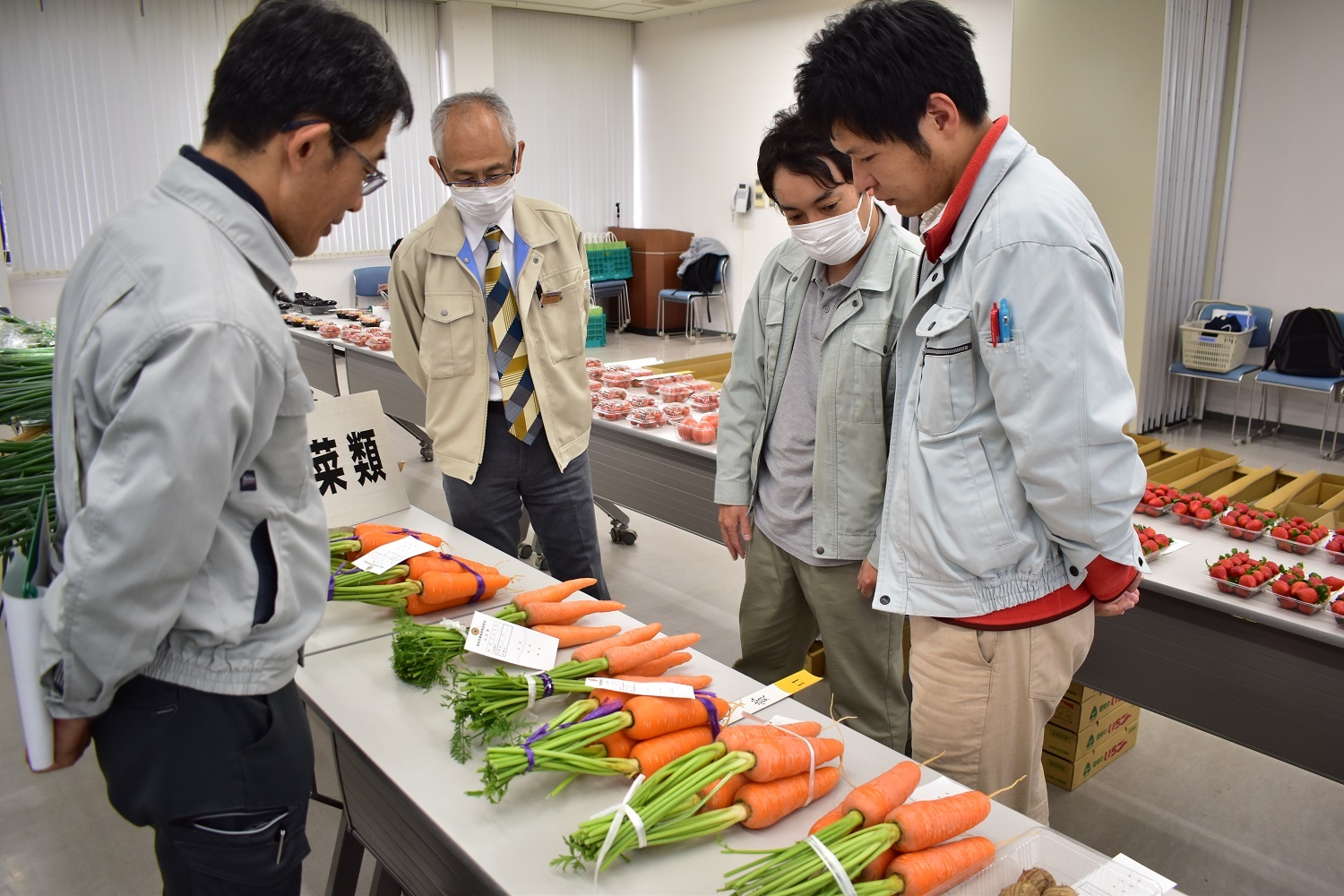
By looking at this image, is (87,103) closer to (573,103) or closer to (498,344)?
(573,103)

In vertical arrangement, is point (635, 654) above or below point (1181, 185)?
below

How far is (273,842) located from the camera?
1.15 meters

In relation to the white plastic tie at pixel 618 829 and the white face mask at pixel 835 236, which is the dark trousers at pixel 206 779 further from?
the white face mask at pixel 835 236

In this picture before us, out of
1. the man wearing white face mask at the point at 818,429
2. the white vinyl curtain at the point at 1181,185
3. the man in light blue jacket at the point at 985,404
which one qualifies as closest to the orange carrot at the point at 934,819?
the man in light blue jacket at the point at 985,404

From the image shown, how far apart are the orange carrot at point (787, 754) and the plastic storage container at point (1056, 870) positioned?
0.24 metres

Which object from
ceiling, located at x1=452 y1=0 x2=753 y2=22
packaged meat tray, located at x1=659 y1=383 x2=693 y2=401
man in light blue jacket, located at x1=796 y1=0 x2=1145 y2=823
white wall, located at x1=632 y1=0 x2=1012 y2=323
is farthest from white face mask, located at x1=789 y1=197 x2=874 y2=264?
ceiling, located at x1=452 y1=0 x2=753 y2=22

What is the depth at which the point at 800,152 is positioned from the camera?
5.86 ft

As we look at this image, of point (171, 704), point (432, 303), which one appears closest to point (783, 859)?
point (171, 704)

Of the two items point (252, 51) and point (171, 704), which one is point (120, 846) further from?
point (252, 51)

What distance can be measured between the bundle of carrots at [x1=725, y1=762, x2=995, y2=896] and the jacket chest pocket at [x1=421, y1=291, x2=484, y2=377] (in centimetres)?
154

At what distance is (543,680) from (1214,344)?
574 cm

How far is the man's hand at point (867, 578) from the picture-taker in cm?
181

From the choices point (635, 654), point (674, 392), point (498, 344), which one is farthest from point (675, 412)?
point (635, 654)

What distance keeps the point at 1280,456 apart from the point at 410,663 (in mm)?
5778
